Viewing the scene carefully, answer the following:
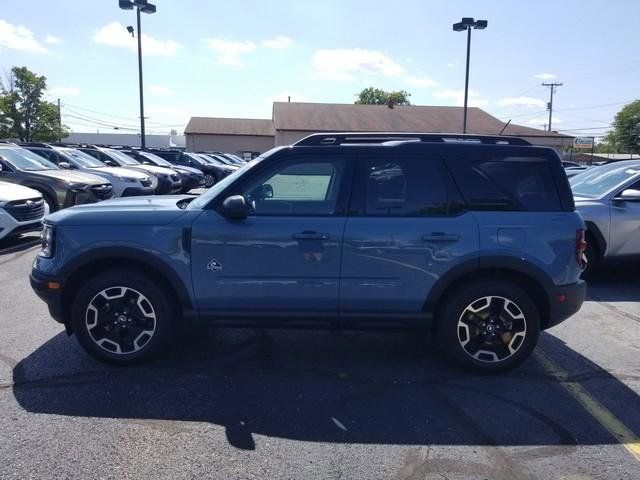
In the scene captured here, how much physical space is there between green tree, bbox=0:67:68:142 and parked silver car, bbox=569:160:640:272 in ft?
142

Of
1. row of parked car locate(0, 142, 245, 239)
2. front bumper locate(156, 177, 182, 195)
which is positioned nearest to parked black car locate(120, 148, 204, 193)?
Result: row of parked car locate(0, 142, 245, 239)

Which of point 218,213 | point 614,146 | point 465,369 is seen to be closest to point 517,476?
point 465,369

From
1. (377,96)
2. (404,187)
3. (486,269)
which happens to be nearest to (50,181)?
(404,187)

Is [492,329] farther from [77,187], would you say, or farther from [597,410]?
[77,187]

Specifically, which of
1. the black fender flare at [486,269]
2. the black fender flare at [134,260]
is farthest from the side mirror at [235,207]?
the black fender flare at [486,269]

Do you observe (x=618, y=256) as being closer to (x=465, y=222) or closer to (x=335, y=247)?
(x=465, y=222)

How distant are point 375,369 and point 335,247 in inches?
44.6

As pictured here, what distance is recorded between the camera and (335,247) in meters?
4.24

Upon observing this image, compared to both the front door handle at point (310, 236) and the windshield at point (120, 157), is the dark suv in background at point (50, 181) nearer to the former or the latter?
the windshield at point (120, 157)

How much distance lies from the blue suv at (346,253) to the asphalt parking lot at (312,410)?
0.40m

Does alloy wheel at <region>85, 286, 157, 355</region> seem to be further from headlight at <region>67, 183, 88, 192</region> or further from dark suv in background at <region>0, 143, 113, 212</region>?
headlight at <region>67, 183, 88, 192</region>

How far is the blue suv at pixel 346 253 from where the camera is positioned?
14.0 ft

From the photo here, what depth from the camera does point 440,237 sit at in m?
4.27

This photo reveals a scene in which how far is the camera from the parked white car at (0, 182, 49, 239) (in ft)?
29.9
